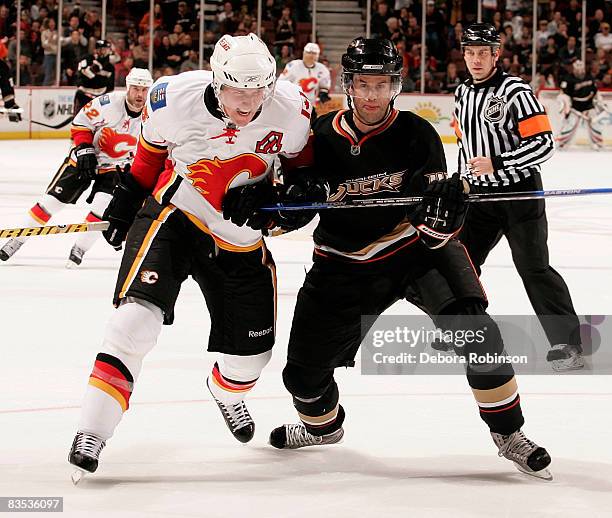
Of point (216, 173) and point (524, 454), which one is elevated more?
point (216, 173)

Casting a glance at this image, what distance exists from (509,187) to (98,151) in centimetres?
294

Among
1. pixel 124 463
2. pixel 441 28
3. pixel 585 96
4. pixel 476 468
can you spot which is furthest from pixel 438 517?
pixel 441 28

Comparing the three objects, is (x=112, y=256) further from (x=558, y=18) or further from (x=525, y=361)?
(x=558, y=18)

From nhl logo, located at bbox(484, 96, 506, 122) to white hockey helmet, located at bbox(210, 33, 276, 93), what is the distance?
149 cm

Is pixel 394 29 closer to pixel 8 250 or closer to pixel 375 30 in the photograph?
pixel 375 30

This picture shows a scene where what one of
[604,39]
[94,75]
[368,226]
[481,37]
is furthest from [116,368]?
[604,39]

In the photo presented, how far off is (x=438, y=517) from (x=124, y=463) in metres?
0.89

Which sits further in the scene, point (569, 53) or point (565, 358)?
point (569, 53)

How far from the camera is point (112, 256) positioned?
7.18m

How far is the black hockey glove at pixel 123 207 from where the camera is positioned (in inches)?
135

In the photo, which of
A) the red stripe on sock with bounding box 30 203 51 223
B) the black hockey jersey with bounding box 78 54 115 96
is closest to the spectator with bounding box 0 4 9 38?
the black hockey jersey with bounding box 78 54 115 96

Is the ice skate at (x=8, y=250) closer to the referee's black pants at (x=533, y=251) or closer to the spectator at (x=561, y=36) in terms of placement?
the referee's black pants at (x=533, y=251)

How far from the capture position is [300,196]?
10.6ft

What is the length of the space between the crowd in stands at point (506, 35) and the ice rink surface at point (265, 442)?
10.4m
